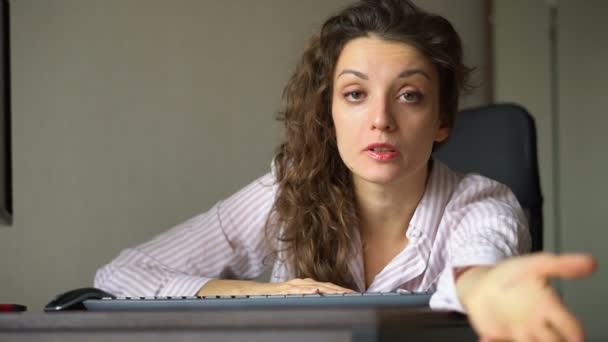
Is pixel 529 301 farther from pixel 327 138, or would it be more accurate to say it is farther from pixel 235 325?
pixel 327 138

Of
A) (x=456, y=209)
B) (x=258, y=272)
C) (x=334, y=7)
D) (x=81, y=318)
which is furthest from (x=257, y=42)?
(x=81, y=318)

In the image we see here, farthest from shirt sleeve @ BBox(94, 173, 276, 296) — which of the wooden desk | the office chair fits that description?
the wooden desk

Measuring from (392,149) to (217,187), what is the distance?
47.9 inches

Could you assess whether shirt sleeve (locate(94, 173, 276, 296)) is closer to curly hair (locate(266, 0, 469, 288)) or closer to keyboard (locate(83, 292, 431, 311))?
curly hair (locate(266, 0, 469, 288))

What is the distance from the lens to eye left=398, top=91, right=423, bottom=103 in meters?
1.36

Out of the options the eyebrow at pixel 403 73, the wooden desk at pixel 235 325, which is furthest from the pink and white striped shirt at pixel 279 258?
the wooden desk at pixel 235 325

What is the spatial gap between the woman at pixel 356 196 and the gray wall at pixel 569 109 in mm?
1621

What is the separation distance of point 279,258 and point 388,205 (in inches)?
9.8

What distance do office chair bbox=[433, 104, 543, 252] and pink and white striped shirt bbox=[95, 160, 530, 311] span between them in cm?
32

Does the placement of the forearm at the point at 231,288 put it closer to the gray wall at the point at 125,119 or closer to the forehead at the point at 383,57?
the forehead at the point at 383,57

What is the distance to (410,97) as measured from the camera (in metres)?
1.37

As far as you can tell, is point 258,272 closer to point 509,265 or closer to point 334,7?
point 509,265

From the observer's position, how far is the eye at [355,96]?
137 centimetres

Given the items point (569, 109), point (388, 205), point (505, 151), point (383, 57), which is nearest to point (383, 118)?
point (383, 57)
